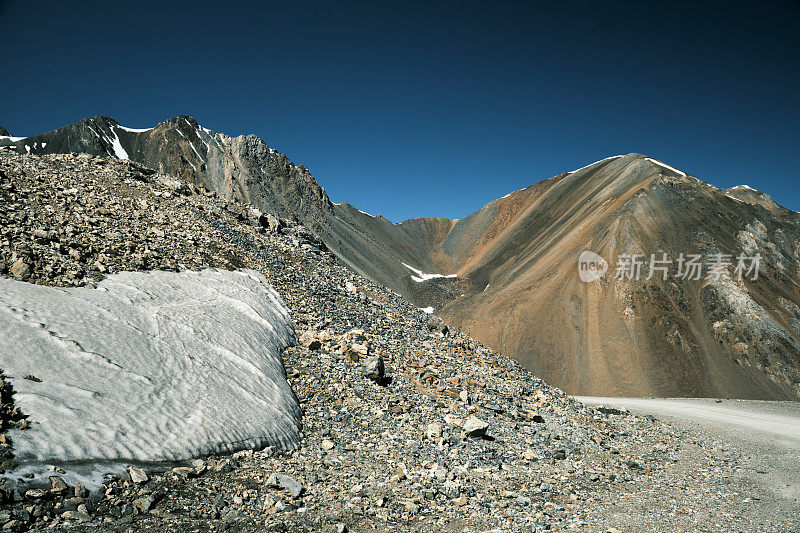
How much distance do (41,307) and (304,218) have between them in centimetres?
5944

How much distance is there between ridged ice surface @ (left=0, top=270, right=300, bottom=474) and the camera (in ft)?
19.9

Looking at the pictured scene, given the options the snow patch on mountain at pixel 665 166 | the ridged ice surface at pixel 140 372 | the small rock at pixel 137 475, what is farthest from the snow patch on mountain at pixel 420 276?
the small rock at pixel 137 475

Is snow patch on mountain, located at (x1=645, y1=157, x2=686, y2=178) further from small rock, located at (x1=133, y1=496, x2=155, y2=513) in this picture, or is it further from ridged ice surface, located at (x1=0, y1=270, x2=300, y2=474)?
small rock, located at (x1=133, y1=496, x2=155, y2=513)

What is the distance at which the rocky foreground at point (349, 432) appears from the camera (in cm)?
615

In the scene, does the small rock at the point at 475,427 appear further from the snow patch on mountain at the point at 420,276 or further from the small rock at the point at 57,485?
the snow patch on mountain at the point at 420,276

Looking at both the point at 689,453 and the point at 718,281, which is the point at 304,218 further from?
the point at 689,453

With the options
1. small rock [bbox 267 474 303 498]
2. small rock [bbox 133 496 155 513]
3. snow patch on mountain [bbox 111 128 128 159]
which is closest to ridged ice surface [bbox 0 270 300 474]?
small rock [bbox 133 496 155 513]

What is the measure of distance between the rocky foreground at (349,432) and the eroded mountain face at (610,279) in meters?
24.1

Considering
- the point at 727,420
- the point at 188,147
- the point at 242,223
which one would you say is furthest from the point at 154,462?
the point at 188,147

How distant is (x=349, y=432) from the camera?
9.38m

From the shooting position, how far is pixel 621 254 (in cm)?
4331

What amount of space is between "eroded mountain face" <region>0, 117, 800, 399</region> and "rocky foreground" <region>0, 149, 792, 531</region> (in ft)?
79.0

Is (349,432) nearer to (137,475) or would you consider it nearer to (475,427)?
(475,427)

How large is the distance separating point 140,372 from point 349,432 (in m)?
4.51
